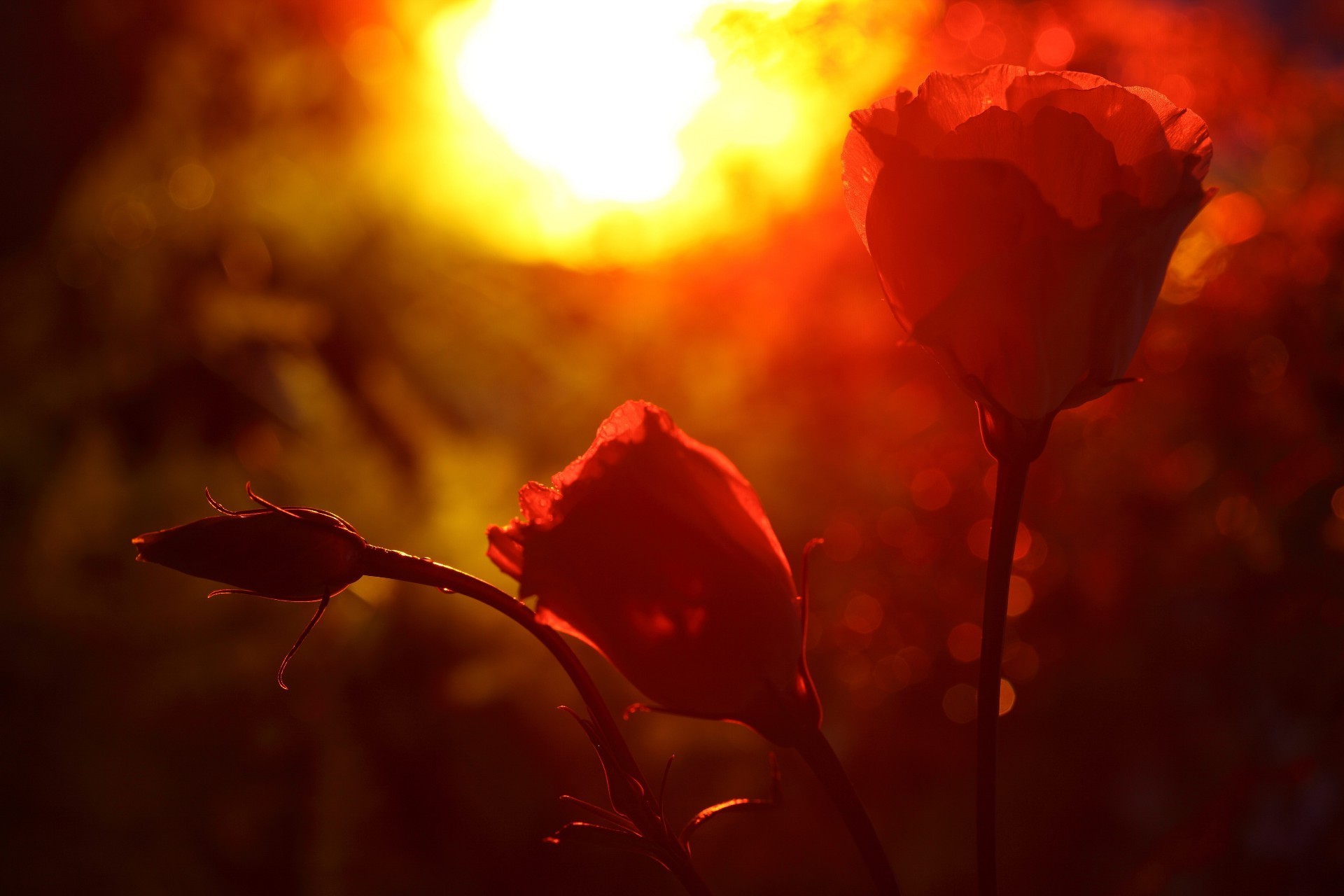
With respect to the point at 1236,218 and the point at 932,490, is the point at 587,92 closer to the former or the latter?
the point at 932,490

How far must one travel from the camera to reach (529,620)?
23 cm

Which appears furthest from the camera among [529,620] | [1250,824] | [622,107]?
[622,107]

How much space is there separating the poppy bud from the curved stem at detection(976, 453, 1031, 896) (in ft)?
0.48

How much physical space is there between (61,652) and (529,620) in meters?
0.70

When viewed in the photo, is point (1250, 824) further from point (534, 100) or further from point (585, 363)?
point (534, 100)

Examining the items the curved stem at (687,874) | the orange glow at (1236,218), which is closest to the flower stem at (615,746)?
the curved stem at (687,874)

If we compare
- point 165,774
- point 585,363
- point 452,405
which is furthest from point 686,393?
point 165,774

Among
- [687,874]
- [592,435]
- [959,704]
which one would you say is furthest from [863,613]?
[687,874]

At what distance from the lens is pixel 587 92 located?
941 mm

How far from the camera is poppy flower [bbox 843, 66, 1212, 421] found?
0.20 m

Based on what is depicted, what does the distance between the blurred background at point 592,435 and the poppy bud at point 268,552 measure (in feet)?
1.46

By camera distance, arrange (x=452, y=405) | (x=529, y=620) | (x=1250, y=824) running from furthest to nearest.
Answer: (x=452, y=405)
(x=1250, y=824)
(x=529, y=620)

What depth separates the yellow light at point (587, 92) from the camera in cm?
86

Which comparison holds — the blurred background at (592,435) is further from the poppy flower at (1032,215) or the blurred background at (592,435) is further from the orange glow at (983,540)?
the poppy flower at (1032,215)
